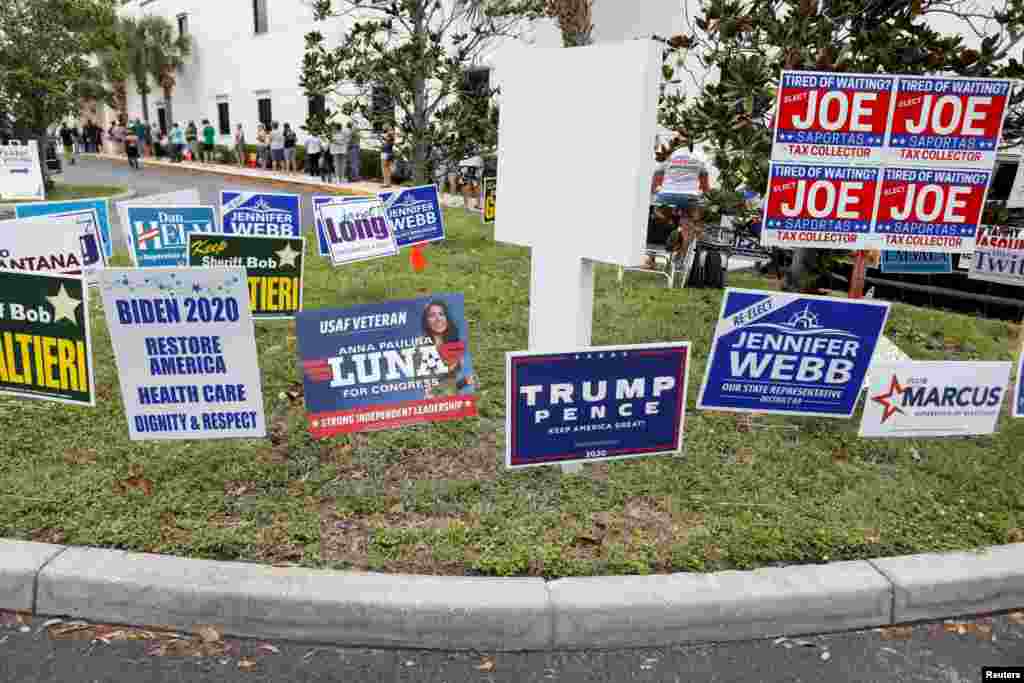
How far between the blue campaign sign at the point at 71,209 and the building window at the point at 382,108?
560cm

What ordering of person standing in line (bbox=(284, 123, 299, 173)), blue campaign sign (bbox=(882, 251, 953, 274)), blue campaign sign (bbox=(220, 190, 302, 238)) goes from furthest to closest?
1. person standing in line (bbox=(284, 123, 299, 173))
2. blue campaign sign (bbox=(220, 190, 302, 238))
3. blue campaign sign (bbox=(882, 251, 953, 274))

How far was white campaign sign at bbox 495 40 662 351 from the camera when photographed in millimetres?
3369

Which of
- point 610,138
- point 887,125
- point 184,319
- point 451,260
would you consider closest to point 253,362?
point 184,319

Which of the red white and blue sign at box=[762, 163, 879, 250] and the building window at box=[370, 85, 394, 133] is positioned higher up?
the building window at box=[370, 85, 394, 133]

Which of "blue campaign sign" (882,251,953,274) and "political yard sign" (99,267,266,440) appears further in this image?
"blue campaign sign" (882,251,953,274)

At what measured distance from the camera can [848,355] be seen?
4.74m

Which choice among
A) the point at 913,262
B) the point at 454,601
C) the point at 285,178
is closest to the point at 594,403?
the point at 454,601

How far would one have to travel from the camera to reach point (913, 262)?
7.21 m

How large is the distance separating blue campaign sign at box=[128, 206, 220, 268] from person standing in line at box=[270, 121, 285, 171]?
68.7 ft

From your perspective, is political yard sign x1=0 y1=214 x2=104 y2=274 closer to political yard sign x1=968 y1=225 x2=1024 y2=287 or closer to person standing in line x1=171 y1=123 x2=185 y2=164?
political yard sign x1=968 y1=225 x2=1024 y2=287

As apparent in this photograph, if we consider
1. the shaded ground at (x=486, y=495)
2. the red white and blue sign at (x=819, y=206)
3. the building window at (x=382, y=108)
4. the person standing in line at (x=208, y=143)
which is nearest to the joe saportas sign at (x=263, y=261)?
the shaded ground at (x=486, y=495)

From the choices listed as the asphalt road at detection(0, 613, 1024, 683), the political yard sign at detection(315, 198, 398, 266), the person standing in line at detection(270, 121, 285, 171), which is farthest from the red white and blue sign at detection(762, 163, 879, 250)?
the person standing in line at detection(270, 121, 285, 171)

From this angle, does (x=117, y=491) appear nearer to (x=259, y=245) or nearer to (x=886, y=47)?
(x=259, y=245)

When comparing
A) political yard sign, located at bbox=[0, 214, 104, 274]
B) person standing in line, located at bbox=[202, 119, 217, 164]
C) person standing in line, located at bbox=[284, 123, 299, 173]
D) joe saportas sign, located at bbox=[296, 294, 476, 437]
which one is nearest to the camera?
joe saportas sign, located at bbox=[296, 294, 476, 437]
